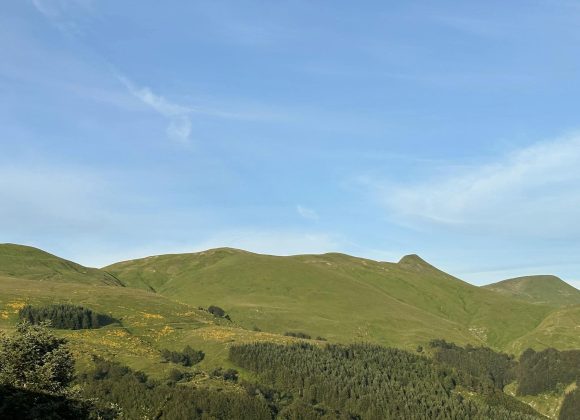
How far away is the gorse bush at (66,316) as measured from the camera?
122 meters

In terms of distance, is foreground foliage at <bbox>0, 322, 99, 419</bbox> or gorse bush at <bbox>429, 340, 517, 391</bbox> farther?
gorse bush at <bbox>429, 340, 517, 391</bbox>

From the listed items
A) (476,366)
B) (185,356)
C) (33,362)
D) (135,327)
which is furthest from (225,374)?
(476,366)

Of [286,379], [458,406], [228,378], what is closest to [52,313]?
[228,378]

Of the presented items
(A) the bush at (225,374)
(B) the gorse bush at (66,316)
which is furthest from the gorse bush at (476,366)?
(B) the gorse bush at (66,316)

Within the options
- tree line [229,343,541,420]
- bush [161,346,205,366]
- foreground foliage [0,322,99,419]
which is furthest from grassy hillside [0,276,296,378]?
foreground foliage [0,322,99,419]

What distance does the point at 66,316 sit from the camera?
416 feet

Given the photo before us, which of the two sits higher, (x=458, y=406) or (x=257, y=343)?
(x=257, y=343)

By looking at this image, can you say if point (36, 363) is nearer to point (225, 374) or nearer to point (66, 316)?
point (225, 374)

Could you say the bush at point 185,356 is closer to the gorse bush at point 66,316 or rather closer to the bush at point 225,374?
the bush at point 225,374

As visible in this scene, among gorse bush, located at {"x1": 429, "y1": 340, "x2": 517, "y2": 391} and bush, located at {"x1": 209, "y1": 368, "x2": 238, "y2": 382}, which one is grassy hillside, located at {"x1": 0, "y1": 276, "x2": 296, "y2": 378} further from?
gorse bush, located at {"x1": 429, "y1": 340, "x2": 517, "y2": 391}

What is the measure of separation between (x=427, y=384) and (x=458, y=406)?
13219mm

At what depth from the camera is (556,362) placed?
177125 millimetres

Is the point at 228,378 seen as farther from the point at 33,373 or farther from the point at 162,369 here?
the point at 33,373

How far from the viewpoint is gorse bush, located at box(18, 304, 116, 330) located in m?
122
